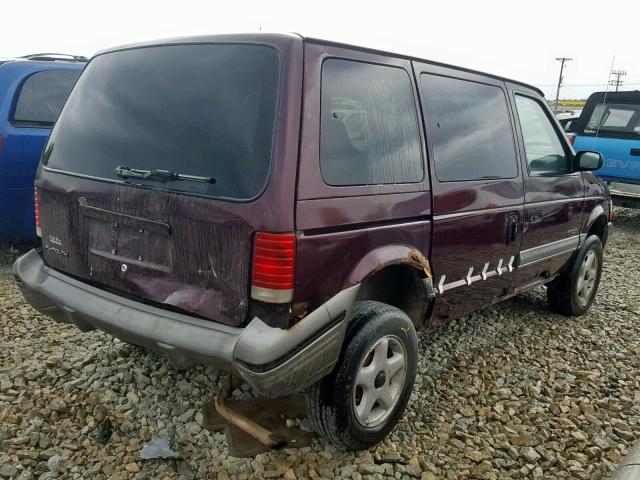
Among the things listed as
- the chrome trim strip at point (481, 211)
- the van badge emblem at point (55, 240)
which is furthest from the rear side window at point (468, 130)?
the van badge emblem at point (55, 240)

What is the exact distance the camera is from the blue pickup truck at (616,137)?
8.15m

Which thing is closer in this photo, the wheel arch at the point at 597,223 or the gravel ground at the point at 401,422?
the gravel ground at the point at 401,422

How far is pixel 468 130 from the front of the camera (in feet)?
10.5

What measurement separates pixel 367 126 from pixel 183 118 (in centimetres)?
82

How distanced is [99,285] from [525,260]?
2.70 metres

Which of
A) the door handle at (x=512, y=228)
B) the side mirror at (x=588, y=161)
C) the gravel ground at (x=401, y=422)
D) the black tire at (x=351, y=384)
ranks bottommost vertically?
the gravel ground at (x=401, y=422)

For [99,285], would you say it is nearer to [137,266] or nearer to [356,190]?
[137,266]

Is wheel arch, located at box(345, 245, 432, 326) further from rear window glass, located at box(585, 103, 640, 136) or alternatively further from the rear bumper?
rear window glass, located at box(585, 103, 640, 136)

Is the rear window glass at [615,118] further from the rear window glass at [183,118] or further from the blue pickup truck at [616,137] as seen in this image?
the rear window glass at [183,118]

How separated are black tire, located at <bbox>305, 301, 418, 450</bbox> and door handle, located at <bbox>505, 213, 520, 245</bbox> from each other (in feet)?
3.83

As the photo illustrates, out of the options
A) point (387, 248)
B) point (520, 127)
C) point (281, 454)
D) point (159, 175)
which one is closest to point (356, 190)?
point (387, 248)

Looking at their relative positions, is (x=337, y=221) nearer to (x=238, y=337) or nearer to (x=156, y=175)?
(x=238, y=337)

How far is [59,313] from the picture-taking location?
274 cm

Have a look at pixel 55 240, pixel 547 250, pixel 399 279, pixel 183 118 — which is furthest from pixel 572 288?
pixel 55 240
